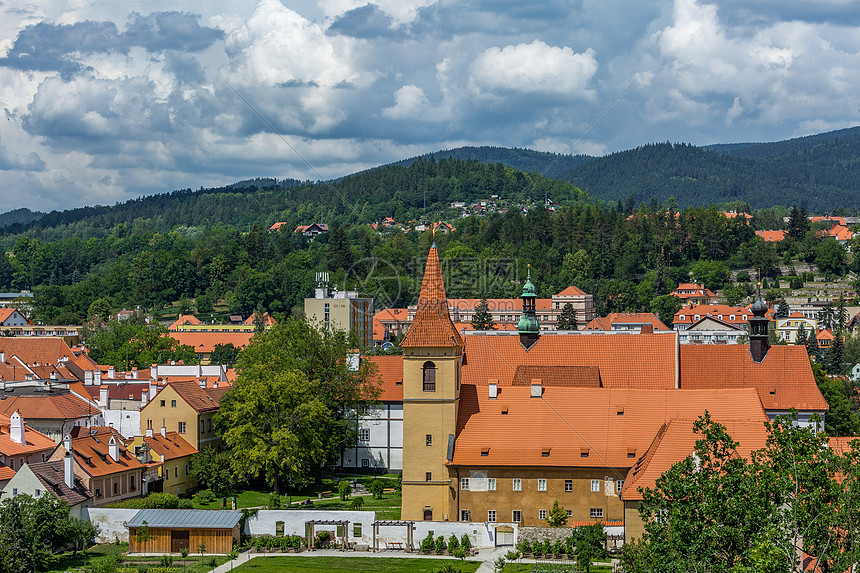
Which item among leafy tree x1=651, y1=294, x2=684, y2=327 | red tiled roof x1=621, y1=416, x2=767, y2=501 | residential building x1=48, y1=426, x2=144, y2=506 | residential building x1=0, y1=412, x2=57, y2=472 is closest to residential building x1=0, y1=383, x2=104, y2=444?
residential building x1=0, y1=412, x2=57, y2=472

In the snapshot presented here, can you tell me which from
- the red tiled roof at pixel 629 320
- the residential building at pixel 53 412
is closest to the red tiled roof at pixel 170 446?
the residential building at pixel 53 412

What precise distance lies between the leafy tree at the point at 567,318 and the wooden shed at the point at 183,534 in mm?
108209

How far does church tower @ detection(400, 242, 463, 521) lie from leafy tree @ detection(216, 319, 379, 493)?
8809 mm

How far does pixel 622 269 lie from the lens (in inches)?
7392

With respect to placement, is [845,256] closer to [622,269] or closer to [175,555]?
[622,269]

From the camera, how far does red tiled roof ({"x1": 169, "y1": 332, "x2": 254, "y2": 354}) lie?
146 meters

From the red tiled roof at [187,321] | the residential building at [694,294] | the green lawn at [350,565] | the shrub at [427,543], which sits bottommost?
the green lawn at [350,565]

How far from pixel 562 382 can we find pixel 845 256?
5796 inches

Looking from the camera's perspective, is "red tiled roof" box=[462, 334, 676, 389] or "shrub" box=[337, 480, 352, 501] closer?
"shrub" box=[337, 480, 352, 501]

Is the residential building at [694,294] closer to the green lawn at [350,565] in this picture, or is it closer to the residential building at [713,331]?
the residential building at [713,331]

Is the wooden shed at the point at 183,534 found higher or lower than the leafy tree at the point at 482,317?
lower

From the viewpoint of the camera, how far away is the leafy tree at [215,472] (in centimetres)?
6072

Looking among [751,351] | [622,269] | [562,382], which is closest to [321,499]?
[562,382]

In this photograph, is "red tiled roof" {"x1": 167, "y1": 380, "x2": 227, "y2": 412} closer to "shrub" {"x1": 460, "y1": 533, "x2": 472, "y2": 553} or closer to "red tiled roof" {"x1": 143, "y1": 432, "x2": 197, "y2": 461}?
"red tiled roof" {"x1": 143, "y1": 432, "x2": 197, "y2": 461}
